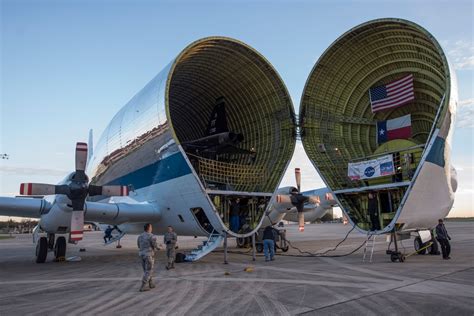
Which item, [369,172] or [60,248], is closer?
[369,172]

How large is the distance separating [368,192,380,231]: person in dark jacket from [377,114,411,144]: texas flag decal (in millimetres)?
3266

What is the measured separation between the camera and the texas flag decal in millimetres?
17719

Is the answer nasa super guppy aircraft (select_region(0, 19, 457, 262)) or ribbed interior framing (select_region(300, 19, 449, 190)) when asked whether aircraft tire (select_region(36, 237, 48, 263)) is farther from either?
ribbed interior framing (select_region(300, 19, 449, 190))

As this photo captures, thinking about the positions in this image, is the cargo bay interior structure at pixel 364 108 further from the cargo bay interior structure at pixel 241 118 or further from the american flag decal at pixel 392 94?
the cargo bay interior structure at pixel 241 118

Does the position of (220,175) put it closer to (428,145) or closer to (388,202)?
(388,202)

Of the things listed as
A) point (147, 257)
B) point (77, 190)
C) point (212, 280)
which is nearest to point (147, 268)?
point (147, 257)

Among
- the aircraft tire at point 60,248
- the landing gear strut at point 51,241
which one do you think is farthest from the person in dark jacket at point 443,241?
the landing gear strut at point 51,241

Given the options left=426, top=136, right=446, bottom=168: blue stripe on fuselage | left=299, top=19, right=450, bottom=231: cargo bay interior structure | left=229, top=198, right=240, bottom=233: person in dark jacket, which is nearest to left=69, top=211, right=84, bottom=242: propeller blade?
left=229, top=198, right=240, bottom=233: person in dark jacket

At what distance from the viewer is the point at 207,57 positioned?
17.4 meters

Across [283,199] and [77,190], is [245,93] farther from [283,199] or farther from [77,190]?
[77,190]

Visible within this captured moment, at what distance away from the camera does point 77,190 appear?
48.0 feet

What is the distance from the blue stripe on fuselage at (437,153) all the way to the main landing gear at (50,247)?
15.8 metres

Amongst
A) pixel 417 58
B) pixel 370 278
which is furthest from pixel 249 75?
pixel 370 278

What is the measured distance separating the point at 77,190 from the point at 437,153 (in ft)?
43.3
